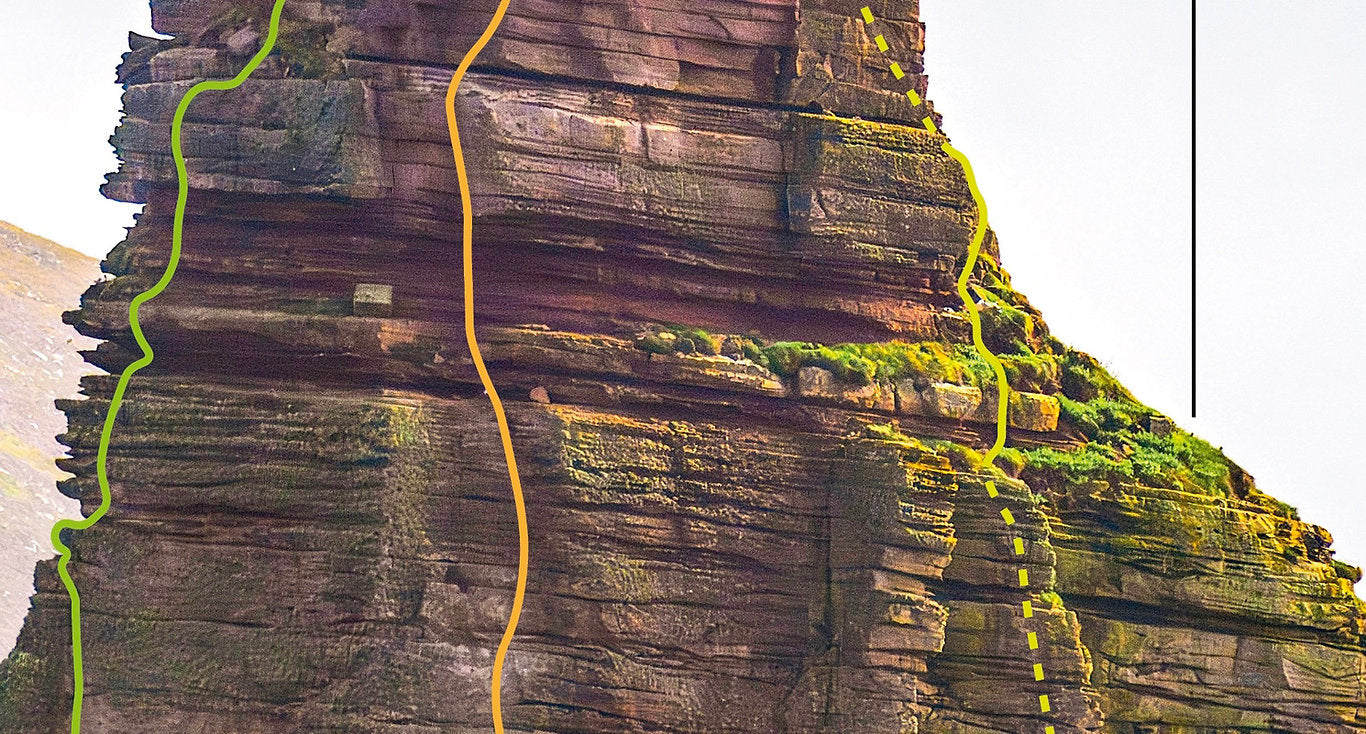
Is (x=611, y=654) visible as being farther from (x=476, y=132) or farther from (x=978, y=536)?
(x=476, y=132)

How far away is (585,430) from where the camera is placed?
23.9 metres

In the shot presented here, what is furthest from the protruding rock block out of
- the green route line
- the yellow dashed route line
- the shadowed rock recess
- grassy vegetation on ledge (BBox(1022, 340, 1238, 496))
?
grassy vegetation on ledge (BBox(1022, 340, 1238, 496))

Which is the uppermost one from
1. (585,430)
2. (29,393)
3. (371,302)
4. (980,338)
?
(29,393)

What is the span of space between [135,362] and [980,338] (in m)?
Answer: 10.5

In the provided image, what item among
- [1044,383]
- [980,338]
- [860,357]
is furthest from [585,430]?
[1044,383]

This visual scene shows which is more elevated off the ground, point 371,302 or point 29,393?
point 29,393

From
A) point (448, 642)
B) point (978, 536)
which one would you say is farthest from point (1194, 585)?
point (448, 642)

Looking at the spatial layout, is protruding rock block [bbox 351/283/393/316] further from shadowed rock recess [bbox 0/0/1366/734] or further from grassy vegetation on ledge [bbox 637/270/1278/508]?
grassy vegetation on ledge [bbox 637/270/1278/508]

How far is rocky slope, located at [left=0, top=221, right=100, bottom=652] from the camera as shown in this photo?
225 feet

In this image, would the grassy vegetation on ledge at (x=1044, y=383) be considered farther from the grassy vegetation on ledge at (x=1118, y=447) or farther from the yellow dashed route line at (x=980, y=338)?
the yellow dashed route line at (x=980, y=338)

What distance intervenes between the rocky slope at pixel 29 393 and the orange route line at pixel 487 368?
1783 inches

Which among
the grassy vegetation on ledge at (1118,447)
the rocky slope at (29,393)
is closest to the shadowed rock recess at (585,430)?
the grassy vegetation on ledge at (1118,447)

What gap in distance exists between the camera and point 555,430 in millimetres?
23797

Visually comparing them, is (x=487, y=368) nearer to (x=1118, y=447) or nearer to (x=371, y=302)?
(x=371, y=302)
